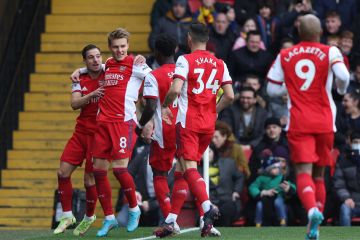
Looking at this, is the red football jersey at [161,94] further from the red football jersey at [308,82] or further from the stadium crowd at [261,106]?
the stadium crowd at [261,106]

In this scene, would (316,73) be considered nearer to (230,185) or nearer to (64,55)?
(230,185)

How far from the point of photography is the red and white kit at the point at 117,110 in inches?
616

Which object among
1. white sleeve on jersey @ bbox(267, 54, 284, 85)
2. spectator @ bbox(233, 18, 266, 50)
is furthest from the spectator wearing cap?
white sleeve on jersey @ bbox(267, 54, 284, 85)

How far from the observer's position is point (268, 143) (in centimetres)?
1977

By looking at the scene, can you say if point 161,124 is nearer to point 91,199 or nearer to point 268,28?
point 91,199

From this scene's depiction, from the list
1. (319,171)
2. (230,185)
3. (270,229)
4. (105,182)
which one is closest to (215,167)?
(230,185)

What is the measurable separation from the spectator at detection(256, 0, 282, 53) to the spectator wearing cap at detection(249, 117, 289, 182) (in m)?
2.30

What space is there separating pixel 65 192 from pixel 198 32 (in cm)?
281

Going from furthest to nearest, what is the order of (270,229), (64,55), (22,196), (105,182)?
(64,55)
(22,196)
(270,229)
(105,182)

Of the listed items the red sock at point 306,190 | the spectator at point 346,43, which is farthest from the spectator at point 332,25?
the red sock at point 306,190

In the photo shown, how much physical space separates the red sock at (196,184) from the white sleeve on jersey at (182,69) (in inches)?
39.4

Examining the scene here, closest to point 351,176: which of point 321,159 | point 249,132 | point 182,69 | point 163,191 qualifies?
point 249,132

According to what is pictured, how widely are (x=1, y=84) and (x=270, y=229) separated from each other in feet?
23.0

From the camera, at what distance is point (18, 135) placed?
22312mm
